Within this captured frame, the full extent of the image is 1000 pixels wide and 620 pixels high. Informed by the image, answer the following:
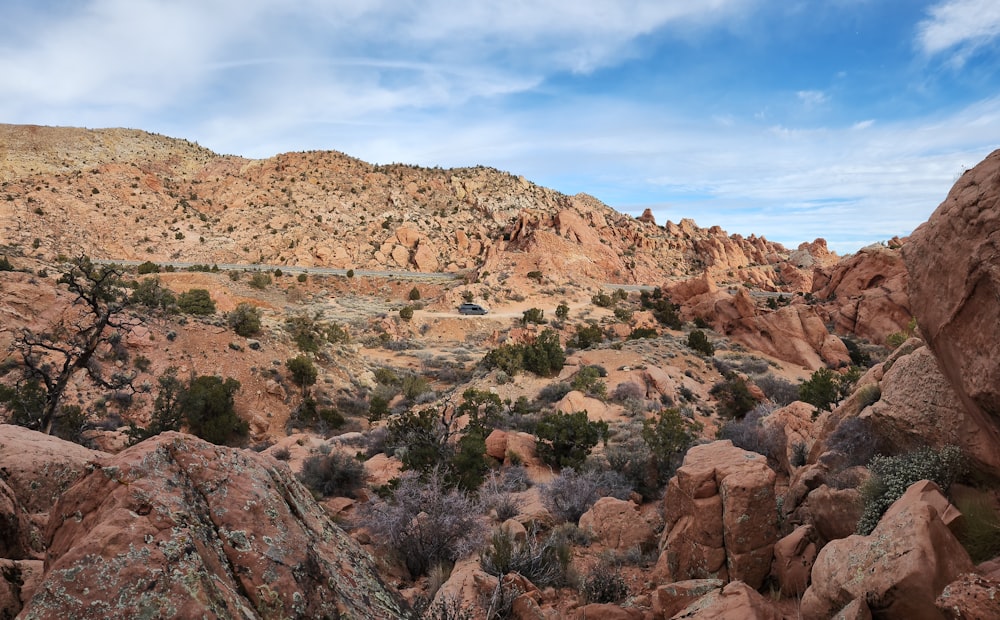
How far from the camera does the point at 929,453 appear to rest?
517 centimetres

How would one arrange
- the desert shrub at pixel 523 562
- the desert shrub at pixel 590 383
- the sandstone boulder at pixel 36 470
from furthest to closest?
the desert shrub at pixel 590 383 → the desert shrub at pixel 523 562 → the sandstone boulder at pixel 36 470

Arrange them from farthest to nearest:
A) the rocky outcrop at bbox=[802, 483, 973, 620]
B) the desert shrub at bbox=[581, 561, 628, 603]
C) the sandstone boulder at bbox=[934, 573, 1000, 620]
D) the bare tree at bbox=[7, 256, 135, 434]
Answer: the bare tree at bbox=[7, 256, 135, 434], the desert shrub at bbox=[581, 561, 628, 603], the rocky outcrop at bbox=[802, 483, 973, 620], the sandstone boulder at bbox=[934, 573, 1000, 620]

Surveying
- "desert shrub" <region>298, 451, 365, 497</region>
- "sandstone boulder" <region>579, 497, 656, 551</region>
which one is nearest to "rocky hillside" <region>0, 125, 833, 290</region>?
"desert shrub" <region>298, 451, 365, 497</region>

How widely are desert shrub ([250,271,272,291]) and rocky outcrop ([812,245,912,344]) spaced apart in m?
47.2

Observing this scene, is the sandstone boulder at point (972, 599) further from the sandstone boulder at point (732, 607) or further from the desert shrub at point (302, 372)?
the desert shrub at point (302, 372)

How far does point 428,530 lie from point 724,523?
4115mm

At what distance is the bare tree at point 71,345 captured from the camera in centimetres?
1039

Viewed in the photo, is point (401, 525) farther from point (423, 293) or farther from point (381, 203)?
point (381, 203)

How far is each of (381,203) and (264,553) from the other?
68.5 m

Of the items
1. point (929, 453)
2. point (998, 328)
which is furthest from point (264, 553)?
point (929, 453)

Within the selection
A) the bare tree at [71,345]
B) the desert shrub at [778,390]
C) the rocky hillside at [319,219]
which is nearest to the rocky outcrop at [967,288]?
the bare tree at [71,345]

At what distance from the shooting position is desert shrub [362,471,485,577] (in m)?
7.11

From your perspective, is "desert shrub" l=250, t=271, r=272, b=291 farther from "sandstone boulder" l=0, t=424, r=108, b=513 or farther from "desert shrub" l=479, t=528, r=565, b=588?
"desert shrub" l=479, t=528, r=565, b=588

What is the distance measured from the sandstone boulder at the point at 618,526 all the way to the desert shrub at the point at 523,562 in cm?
152
